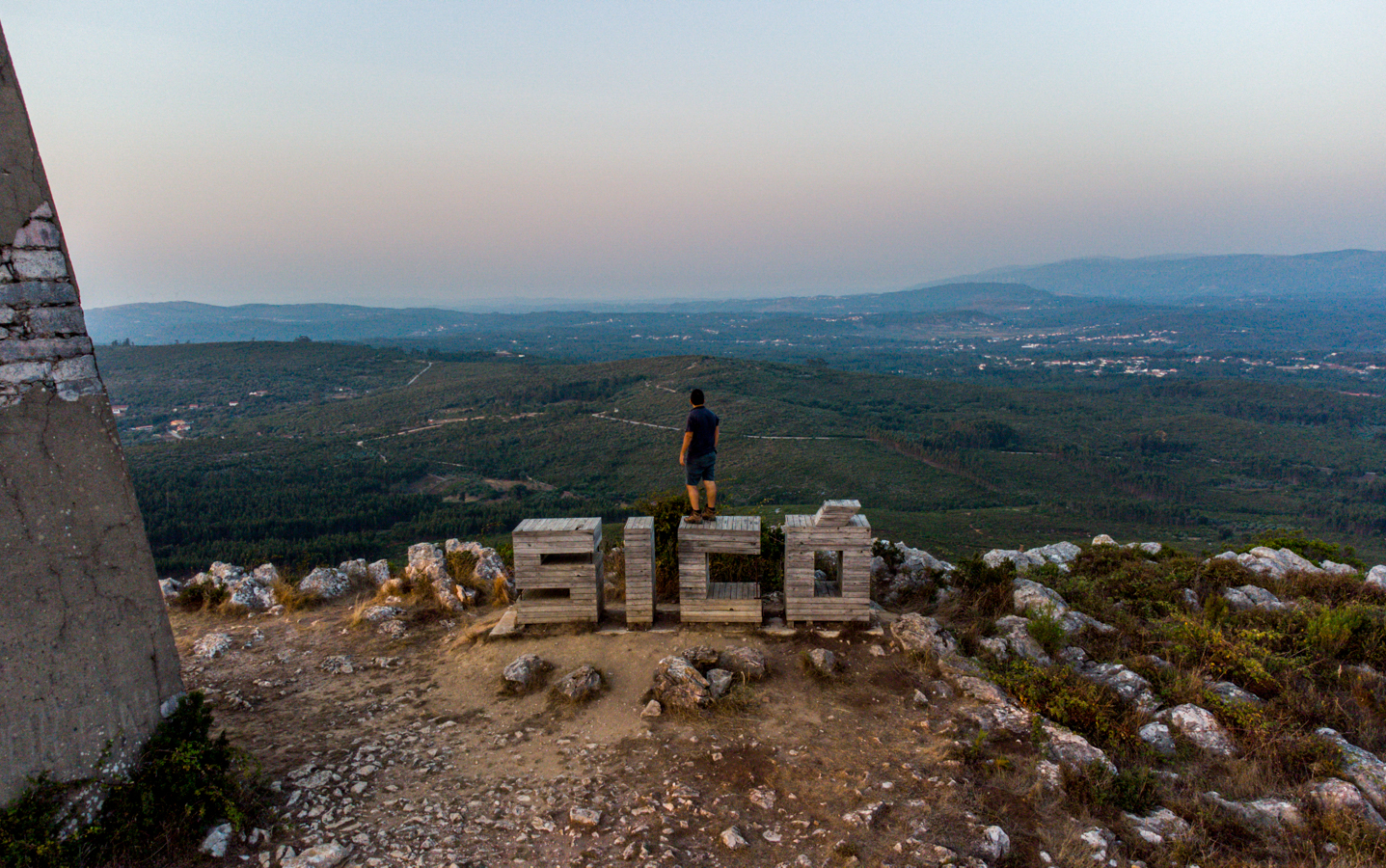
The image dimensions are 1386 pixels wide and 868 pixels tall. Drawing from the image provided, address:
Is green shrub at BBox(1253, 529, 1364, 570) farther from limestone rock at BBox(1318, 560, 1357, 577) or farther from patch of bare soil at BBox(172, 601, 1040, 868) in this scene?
patch of bare soil at BBox(172, 601, 1040, 868)

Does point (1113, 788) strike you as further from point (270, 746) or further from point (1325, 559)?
point (1325, 559)

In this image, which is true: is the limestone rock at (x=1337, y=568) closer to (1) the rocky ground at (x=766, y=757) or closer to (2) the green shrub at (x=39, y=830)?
(1) the rocky ground at (x=766, y=757)

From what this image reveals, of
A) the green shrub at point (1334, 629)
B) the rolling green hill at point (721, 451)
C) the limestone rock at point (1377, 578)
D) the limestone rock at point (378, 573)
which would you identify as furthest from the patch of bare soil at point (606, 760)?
the rolling green hill at point (721, 451)

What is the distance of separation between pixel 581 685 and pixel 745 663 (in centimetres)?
213

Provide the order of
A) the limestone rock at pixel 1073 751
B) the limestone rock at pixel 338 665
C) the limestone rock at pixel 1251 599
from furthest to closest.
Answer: the limestone rock at pixel 1251 599 → the limestone rock at pixel 338 665 → the limestone rock at pixel 1073 751

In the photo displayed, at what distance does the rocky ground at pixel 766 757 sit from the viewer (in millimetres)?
5570

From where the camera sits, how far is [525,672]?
8391mm

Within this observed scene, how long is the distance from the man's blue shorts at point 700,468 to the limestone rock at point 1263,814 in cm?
679

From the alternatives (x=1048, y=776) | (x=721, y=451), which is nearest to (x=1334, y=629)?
(x=1048, y=776)

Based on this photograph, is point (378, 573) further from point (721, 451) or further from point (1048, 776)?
point (721, 451)

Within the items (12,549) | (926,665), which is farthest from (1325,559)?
(12,549)

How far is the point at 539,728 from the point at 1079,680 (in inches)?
267

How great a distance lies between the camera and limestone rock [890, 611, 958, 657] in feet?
28.4

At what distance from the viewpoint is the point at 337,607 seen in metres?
11.7
